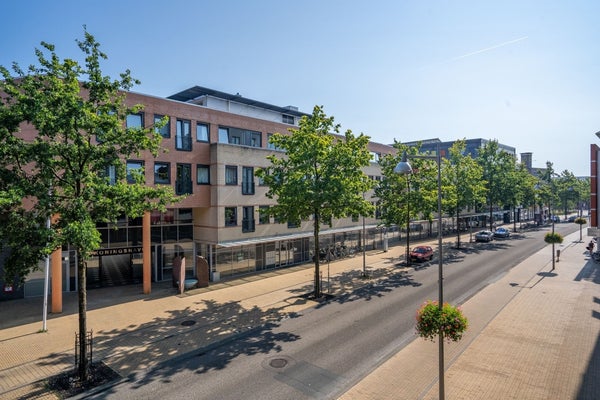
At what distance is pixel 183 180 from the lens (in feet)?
77.6

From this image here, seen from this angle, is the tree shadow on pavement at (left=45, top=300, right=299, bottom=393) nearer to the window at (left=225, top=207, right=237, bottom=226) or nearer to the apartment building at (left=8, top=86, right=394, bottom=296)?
the apartment building at (left=8, top=86, right=394, bottom=296)

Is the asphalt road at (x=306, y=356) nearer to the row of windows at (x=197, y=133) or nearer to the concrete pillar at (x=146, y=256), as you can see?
the concrete pillar at (x=146, y=256)

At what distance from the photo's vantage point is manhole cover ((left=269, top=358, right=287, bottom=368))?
1209 centimetres

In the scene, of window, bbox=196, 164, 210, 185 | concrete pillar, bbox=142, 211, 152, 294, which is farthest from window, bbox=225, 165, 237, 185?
concrete pillar, bbox=142, 211, 152, 294

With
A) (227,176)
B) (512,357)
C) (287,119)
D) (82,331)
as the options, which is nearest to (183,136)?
(227,176)

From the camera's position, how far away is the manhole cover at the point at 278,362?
12.1 meters

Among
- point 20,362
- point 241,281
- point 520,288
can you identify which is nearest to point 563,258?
point 520,288

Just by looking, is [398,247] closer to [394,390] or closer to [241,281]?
[241,281]

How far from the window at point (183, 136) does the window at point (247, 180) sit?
4.43 m

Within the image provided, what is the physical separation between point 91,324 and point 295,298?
10407 mm

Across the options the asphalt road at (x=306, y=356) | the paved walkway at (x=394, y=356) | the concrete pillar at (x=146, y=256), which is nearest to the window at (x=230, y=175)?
the concrete pillar at (x=146, y=256)

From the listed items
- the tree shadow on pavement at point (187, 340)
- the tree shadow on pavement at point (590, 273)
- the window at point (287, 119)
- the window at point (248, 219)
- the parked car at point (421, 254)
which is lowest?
the tree shadow on pavement at point (187, 340)

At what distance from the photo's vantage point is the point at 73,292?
21.8m

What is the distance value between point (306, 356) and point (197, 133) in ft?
57.2
